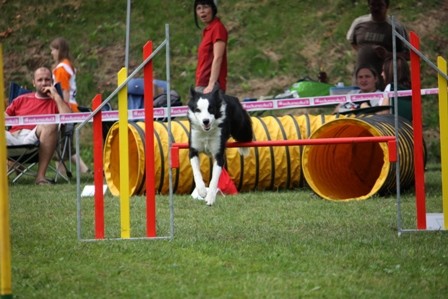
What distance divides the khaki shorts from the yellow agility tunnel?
52.4 inches

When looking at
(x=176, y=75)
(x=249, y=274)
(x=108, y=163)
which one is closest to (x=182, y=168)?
(x=108, y=163)

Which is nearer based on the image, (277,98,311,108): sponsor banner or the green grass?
the green grass

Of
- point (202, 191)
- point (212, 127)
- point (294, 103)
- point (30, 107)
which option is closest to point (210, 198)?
point (202, 191)

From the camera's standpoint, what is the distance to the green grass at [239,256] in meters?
5.21

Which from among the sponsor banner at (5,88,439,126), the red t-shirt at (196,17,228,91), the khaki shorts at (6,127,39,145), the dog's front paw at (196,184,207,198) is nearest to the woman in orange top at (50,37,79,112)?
the sponsor banner at (5,88,439,126)

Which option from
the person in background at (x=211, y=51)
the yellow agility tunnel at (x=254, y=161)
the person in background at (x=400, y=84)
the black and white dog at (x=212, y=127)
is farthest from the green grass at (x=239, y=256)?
the person in background at (x=400, y=84)

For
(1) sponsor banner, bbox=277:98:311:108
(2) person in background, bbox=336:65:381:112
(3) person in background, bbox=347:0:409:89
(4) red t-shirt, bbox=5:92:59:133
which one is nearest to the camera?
(2) person in background, bbox=336:65:381:112

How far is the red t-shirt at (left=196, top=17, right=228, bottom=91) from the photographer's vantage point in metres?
10.5

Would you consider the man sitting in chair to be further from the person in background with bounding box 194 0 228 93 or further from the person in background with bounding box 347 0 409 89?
the person in background with bounding box 347 0 409 89

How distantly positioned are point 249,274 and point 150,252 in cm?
92

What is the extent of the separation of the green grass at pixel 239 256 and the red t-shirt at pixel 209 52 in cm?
206

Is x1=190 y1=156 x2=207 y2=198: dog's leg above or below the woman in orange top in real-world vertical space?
below

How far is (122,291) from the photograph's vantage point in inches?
204

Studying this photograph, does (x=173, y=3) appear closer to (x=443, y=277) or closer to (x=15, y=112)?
(x=15, y=112)
